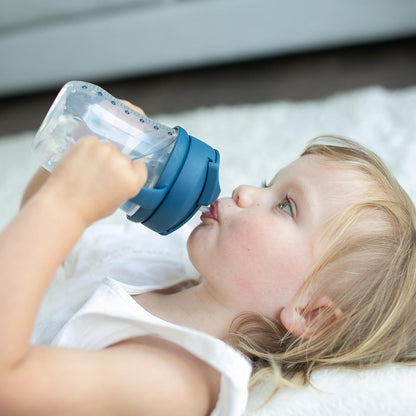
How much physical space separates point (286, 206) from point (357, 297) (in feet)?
0.54

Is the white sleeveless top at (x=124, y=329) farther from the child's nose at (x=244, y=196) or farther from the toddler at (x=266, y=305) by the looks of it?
the child's nose at (x=244, y=196)

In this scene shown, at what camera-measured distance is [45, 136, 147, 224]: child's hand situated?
2.22 feet

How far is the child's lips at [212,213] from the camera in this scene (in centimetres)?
89

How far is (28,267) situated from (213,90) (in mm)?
1514

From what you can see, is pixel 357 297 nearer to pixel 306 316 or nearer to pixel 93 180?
pixel 306 316

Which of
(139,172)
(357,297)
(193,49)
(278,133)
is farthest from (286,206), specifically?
(193,49)

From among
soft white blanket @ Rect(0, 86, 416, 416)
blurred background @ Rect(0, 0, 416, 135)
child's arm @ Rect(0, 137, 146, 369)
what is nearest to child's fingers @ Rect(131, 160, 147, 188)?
child's arm @ Rect(0, 137, 146, 369)

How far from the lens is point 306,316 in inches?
33.7

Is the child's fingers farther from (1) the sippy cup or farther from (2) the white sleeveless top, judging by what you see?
(2) the white sleeveless top

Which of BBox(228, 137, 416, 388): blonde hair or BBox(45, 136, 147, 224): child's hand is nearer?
BBox(45, 136, 147, 224): child's hand

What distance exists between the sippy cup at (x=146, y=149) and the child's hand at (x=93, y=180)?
7 centimetres

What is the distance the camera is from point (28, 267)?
0.64m

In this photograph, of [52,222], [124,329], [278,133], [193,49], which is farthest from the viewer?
[193,49]

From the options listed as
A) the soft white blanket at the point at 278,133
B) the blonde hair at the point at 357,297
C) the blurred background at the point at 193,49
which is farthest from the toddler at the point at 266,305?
the blurred background at the point at 193,49
